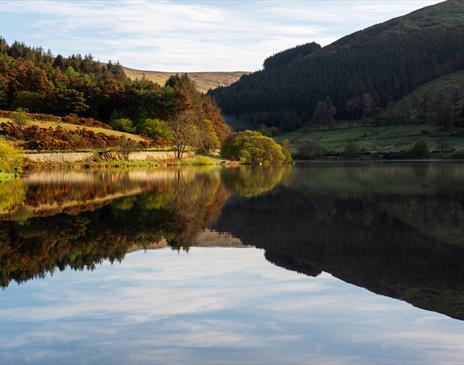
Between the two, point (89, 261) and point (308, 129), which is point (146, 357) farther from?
point (308, 129)

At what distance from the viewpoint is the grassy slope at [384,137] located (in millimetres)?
135750

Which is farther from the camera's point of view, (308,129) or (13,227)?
(308,129)

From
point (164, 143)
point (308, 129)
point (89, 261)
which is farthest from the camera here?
point (308, 129)

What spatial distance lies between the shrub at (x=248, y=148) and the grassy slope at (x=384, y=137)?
3901 cm

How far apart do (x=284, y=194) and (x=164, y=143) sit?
64920 millimetres

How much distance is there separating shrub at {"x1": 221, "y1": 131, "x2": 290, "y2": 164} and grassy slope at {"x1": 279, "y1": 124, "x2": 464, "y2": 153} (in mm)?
39011

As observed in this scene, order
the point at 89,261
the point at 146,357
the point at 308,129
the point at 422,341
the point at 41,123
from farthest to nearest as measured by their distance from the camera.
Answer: the point at 308,129 < the point at 41,123 < the point at 89,261 < the point at 422,341 < the point at 146,357

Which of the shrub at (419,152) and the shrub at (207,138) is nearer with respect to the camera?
the shrub at (207,138)

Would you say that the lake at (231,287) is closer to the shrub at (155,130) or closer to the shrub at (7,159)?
the shrub at (7,159)

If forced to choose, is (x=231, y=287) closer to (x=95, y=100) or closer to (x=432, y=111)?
(x=95, y=100)

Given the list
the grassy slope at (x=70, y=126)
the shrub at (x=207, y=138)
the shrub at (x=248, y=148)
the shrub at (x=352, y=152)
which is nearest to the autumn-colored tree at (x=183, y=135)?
the shrub at (x=207, y=138)

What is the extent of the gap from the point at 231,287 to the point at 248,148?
8720 centimetres

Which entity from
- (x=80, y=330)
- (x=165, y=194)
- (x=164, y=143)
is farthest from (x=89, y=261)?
(x=164, y=143)

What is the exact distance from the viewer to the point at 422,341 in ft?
26.1
